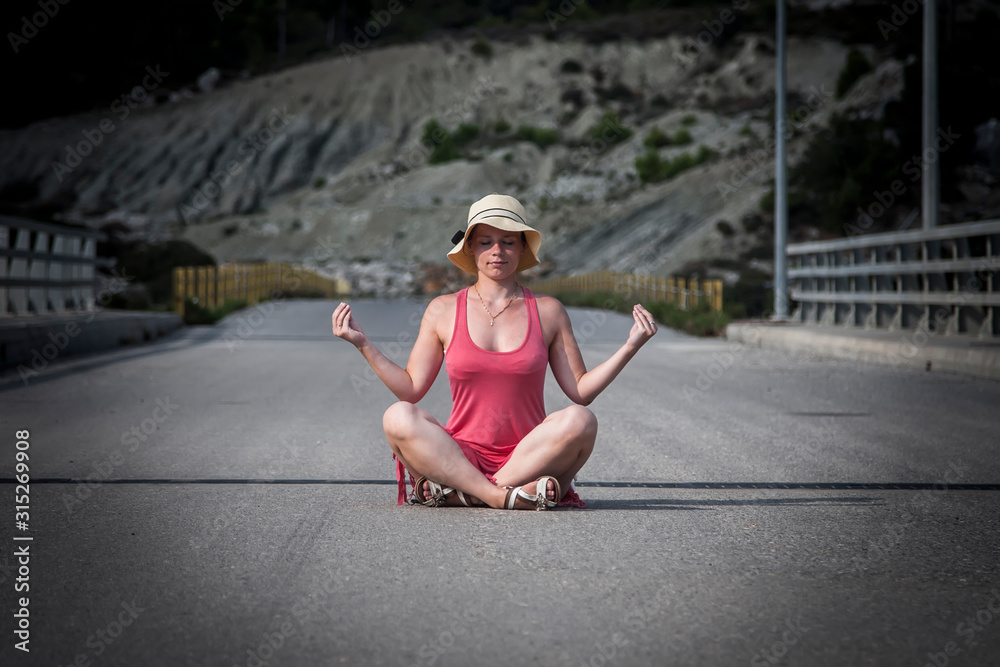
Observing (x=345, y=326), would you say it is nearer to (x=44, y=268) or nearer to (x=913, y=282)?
(x=913, y=282)

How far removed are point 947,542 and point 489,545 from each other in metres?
1.97

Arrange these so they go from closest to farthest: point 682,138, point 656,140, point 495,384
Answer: point 495,384 < point 682,138 < point 656,140

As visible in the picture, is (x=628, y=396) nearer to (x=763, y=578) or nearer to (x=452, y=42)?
(x=763, y=578)

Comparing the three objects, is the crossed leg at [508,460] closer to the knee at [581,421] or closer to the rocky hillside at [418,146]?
the knee at [581,421]

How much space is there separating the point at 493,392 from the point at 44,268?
1468 cm

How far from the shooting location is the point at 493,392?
5.31 m

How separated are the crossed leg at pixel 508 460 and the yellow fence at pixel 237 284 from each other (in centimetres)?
2197

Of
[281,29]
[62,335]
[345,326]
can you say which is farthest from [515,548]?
[281,29]

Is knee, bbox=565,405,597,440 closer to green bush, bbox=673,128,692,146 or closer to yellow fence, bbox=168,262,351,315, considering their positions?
yellow fence, bbox=168,262,351,315

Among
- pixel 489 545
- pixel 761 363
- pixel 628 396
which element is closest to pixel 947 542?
pixel 489 545

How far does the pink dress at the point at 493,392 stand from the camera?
523 cm

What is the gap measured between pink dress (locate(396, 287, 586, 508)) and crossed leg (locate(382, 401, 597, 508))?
4.3 inches

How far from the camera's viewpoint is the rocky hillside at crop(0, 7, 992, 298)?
3159 inches

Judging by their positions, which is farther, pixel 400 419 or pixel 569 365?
pixel 569 365
